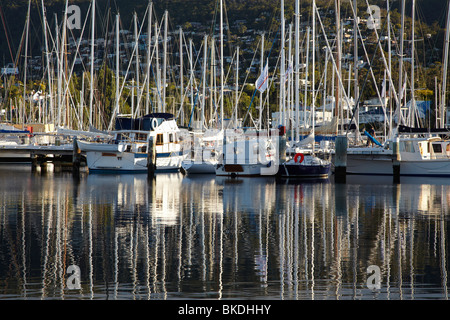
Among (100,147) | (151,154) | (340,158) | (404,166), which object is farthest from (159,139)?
(404,166)

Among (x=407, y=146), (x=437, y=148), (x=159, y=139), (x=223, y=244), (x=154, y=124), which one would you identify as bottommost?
(x=223, y=244)

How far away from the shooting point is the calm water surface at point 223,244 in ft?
43.2

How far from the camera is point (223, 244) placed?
709 inches

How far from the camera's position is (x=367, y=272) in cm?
1465

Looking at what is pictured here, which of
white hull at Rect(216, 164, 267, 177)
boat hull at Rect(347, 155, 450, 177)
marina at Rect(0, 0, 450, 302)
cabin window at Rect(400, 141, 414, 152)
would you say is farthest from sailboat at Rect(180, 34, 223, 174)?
cabin window at Rect(400, 141, 414, 152)

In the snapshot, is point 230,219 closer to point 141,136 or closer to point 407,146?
point 407,146

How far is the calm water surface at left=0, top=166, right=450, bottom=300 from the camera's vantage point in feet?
43.2

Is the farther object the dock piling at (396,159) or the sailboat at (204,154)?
the sailboat at (204,154)

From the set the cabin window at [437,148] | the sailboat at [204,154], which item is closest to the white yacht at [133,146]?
the sailboat at [204,154]

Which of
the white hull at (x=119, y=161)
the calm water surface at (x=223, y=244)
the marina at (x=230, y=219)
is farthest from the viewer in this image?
the white hull at (x=119, y=161)

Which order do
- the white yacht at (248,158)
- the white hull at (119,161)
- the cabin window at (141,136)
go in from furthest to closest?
the cabin window at (141,136)
the white hull at (119,161)
the white yacht at (248,158)

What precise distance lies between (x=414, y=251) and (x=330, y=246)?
210cm

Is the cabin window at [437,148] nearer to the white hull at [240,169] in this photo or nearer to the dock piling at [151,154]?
the white hull at [240,169]

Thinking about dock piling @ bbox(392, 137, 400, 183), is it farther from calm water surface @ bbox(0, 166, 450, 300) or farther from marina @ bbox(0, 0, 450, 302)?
calm water surface @ bbox(0, 166, 450, 300)
